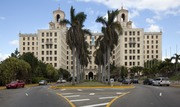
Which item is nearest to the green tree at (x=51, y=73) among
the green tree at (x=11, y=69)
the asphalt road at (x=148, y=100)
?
the green tree at (x=11, y=69)

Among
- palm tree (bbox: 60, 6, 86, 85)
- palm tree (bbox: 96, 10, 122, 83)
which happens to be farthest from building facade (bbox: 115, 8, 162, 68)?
palm tree (bbox: 60, 6, 86, 85)

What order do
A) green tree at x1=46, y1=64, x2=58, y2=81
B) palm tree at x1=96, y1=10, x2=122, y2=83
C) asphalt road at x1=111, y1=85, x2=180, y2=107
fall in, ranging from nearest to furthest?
asphalt road at x1=111, y1=85, x2=180, y2=107, palm tree at x1=96, y1=10, x2=122, y2=83, green tree at x1=46, y1=64, x2=58, y2=81

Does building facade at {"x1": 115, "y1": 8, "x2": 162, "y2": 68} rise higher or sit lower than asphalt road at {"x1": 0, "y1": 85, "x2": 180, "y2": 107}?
higher

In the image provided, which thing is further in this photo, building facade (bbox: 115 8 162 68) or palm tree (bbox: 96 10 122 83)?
building facade (bbox: 115 8 162 68)

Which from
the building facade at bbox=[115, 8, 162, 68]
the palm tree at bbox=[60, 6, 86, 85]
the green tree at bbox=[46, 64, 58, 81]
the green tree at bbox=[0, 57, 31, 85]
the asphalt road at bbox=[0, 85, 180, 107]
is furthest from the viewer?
the building facade at bbox=[115, 8, 162, 68]

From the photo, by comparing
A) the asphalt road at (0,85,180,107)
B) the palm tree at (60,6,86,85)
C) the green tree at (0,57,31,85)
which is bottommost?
the asphalt road at (0,85,180,107)

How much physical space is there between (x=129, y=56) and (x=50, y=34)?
41108 millimetres

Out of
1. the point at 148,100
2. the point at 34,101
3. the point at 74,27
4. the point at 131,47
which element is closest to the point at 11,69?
the point at 74,27

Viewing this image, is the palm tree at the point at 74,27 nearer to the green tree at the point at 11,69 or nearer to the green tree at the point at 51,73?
the green tree at the point at 11,69

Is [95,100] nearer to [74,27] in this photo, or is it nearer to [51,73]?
[74,27]

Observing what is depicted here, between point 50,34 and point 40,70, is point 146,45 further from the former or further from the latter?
point 40,70

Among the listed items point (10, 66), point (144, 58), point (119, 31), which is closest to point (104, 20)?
point (119, 31)

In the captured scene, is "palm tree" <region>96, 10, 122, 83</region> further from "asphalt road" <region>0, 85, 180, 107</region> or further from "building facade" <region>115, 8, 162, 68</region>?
"building facade" <region>115, 8, 162, 68</region>

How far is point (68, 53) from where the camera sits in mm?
185250
